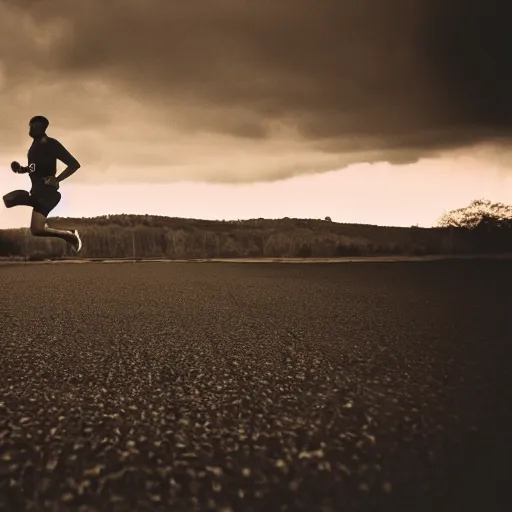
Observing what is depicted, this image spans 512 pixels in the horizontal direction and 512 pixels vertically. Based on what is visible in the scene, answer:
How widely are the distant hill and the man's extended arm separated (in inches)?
389

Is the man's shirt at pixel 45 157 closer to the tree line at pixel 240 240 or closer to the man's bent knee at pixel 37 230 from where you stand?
the man's bent knee at pixel 37 230

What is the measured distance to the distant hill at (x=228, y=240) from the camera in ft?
65.7

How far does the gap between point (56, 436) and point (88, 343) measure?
2.04m

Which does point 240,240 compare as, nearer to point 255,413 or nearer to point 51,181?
point 51,181

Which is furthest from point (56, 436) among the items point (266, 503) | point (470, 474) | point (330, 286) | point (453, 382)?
point (330, 286)

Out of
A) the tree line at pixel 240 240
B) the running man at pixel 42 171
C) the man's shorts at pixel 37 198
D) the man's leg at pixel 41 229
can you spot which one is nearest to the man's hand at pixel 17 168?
the running man at pixel 42 171

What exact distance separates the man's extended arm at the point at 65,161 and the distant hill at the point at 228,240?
9874 mm

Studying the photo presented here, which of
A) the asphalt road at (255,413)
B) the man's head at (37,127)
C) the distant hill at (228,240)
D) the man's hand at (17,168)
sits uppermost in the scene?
the man's head at (37,127)

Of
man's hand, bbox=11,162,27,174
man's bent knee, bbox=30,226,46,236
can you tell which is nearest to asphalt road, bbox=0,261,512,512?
man's hand, bbox=11,162,27,174

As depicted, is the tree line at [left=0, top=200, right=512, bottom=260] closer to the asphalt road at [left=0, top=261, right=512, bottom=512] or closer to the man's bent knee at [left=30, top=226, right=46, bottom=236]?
the man's bent knee at [left=30, top=226, right=46, bottom=236]

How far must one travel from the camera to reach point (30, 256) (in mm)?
18344

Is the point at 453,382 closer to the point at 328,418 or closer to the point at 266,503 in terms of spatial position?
the point at 328,418

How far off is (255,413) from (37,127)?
783cm

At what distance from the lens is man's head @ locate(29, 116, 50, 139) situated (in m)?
9.01
